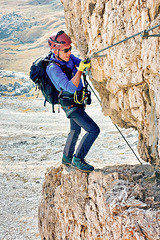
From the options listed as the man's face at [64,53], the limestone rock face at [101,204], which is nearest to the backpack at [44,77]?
the man's face at [64,53]

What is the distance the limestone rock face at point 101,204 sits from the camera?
405 cm

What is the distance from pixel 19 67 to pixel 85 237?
185 feet

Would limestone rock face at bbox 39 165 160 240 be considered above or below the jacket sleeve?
below

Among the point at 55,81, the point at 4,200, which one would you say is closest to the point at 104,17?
the point at 55,81

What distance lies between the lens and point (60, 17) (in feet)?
309

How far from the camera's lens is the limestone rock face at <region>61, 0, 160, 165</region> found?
14.8 ft

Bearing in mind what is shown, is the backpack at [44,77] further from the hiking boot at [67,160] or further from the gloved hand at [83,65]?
the hiking boot at [67,160]

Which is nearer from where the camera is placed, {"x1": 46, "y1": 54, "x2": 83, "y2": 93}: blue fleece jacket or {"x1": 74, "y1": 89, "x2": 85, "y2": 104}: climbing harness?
{"x1": 46, "y1": 54, "x2": 83, "y2": 93}: blue fleece jacket

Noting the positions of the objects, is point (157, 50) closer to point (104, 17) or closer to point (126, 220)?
point (104, 17)

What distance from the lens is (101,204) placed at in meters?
4.85

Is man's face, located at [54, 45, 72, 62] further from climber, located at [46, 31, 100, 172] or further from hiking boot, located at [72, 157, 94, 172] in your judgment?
hiking boot, located at [72, 157, 94, 172]

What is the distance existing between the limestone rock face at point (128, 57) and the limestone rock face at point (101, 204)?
0.85 meters

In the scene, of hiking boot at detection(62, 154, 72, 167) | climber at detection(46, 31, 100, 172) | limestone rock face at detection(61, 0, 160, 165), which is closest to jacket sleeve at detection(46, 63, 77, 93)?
climber at detection(46, 31, 100, 172)

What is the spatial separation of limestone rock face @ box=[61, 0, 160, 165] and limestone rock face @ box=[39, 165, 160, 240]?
2.77 ft
